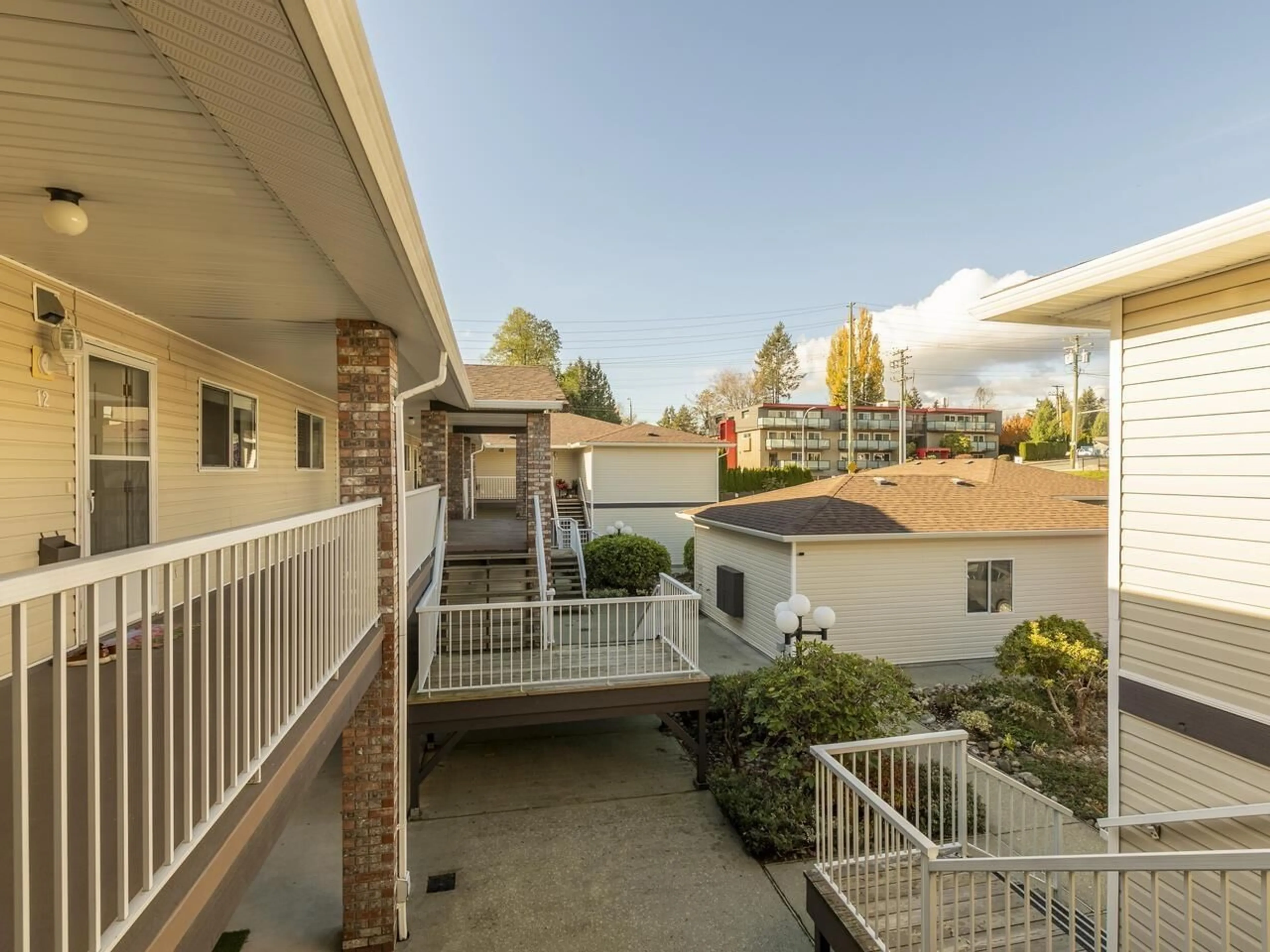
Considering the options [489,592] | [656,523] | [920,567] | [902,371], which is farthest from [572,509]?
[902,371]

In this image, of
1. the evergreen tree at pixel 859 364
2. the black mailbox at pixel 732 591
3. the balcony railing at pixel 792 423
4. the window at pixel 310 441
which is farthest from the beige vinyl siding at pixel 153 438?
the evergreen tree at pixel 859 364

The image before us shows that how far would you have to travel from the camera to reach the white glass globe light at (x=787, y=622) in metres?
7.47

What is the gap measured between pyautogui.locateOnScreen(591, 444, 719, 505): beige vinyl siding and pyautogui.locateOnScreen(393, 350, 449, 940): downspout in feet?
46.1

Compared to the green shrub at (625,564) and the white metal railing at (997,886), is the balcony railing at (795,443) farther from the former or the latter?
the white metal railing at (997,886)

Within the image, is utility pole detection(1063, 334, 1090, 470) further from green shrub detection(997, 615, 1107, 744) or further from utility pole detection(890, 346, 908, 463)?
green shrub detection(997, 615, 1107, 744)

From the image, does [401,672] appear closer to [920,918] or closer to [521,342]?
[920,918]

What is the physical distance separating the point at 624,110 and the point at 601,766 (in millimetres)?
12618

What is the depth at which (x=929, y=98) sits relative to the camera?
12828mm

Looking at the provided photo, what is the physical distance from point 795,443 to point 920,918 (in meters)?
39.1

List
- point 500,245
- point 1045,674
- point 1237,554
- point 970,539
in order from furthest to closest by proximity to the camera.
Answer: point 500,245
point 970,539
point 1045,674
point 1237,554

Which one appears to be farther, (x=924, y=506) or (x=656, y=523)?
(x=656, y=523)

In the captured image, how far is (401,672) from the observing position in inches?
185

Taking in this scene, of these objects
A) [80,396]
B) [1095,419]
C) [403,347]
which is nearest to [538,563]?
[403,347]

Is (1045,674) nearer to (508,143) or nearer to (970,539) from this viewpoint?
(970,539)
